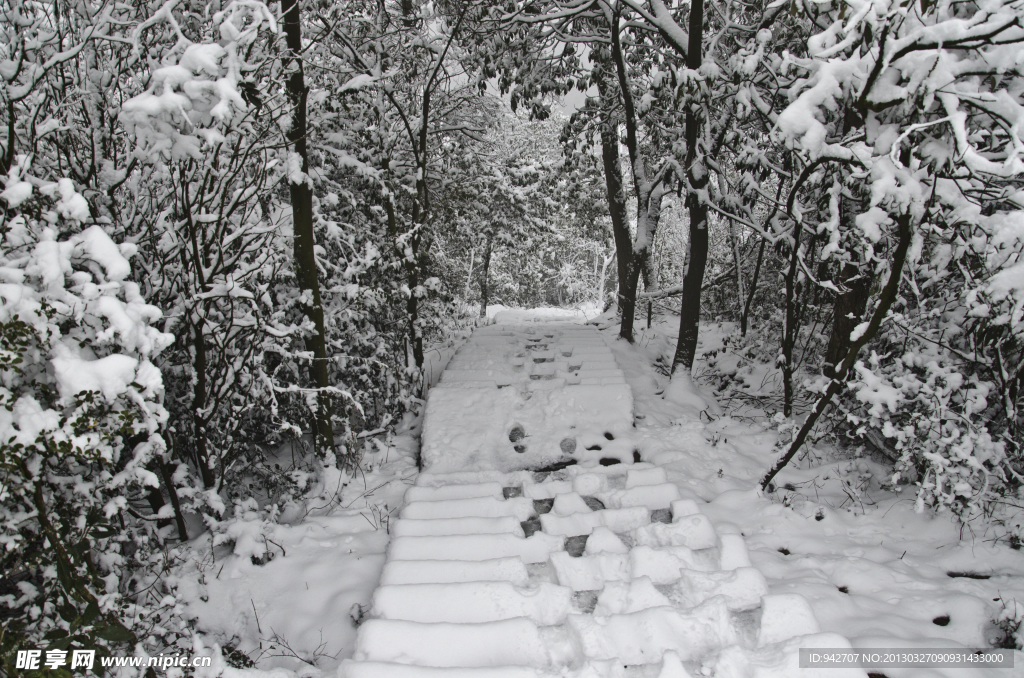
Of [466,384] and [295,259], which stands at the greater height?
[295,259]

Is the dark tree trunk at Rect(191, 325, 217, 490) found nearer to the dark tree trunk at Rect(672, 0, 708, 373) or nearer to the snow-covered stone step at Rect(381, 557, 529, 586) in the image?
the snow-covered stone step at Rect(381, 557, 529, 586)

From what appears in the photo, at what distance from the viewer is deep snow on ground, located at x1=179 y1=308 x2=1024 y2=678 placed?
260cm

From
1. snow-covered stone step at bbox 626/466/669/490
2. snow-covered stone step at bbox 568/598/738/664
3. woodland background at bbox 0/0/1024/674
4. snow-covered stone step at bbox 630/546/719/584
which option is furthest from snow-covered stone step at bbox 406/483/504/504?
snow-covered stone step at bbox 568/598/738/664

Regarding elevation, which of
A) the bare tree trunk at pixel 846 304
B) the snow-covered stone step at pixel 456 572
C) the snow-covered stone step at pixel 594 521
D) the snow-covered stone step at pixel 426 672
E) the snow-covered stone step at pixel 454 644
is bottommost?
the snow-covered stone step at pixel 594 521

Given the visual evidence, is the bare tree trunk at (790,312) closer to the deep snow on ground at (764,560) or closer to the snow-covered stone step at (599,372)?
the deep snow on ground at (764,560)

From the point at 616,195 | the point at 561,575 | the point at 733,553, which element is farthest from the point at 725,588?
the point at 616,195

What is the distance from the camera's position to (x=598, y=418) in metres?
4.79

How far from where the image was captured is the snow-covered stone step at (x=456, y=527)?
317 centimetres

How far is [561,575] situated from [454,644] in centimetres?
73

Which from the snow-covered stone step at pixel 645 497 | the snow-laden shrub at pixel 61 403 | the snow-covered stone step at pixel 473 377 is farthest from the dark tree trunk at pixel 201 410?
the snow-covered stone step at pixel 645 497

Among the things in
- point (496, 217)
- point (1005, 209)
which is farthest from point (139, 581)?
point (496, 217)

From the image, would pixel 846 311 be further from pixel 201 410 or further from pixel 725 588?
pixel 201 410

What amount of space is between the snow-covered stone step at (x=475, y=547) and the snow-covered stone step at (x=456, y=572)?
0.12 metres

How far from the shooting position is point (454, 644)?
2.30 m
